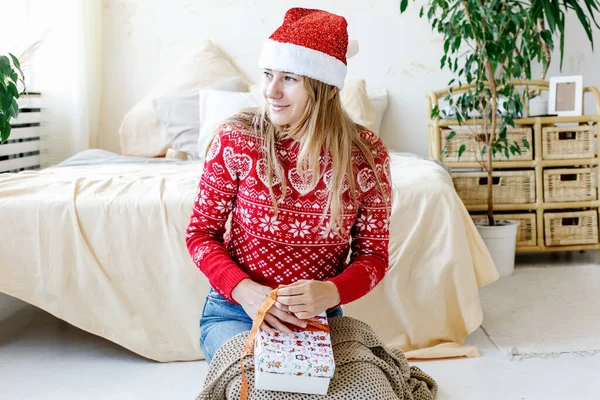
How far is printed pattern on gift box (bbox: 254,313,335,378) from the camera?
1.30 metres

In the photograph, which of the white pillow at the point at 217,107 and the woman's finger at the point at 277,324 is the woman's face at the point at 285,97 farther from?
the white pillow at the point at 217,107

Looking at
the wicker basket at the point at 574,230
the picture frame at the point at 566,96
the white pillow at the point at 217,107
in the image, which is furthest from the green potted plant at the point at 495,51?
the white pillow at the point at 217,107

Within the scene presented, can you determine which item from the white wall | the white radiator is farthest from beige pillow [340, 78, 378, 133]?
the white radiator

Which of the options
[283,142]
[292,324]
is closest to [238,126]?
[283,142]

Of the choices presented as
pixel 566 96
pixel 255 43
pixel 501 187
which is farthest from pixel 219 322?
pixel 255 43

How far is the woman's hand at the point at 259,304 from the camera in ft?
4.50

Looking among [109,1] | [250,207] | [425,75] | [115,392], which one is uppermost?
[109,1]

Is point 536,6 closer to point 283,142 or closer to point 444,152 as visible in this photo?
point 444,152

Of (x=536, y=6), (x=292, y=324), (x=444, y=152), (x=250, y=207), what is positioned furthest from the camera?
(x=444, y=152)

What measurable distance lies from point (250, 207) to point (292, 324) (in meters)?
0.27

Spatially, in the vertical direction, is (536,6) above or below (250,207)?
above

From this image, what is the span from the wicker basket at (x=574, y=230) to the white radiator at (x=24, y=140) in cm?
238

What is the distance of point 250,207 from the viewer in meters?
1.53

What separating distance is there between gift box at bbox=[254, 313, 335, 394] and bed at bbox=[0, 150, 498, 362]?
951 millimetres
